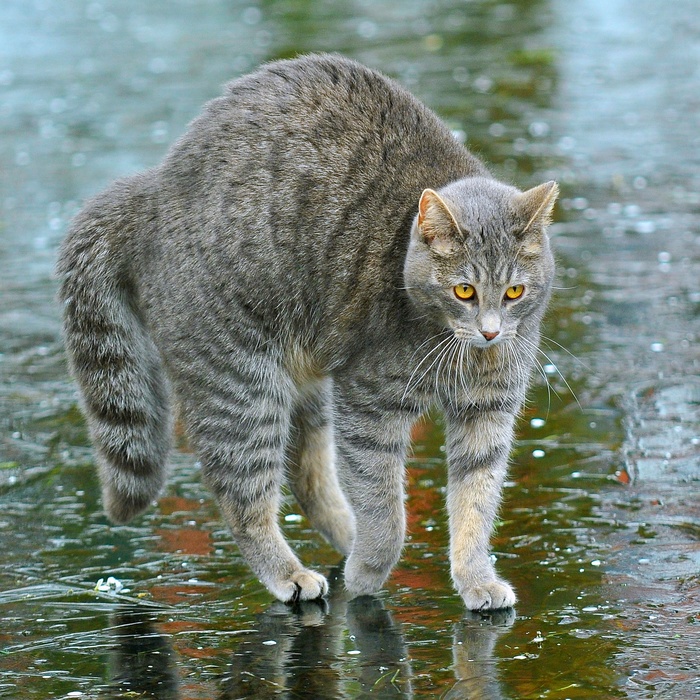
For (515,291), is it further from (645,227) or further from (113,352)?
(645,227)

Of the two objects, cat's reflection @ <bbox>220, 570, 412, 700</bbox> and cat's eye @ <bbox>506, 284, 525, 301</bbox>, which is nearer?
cat's reflection @ <bbox>220, 570, 412, 700</bbox>

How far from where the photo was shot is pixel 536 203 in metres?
4.47

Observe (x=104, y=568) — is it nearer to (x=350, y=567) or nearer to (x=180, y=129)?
(x=350, y=567)

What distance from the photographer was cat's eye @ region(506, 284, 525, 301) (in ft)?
14.5

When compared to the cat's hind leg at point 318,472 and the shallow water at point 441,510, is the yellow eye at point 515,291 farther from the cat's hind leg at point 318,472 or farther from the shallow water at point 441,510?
the cat's hind leg at point 318,472

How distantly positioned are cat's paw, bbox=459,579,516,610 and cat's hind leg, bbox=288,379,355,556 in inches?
30.9

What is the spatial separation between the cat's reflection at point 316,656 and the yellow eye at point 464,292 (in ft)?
3.82

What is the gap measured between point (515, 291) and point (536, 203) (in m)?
0.33

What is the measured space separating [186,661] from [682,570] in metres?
1.91

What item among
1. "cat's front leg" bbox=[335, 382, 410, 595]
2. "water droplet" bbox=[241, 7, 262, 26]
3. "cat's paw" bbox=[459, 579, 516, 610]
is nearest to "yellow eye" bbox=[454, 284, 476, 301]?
"cat's front leg" bbox=[335, 382, 410, 595]

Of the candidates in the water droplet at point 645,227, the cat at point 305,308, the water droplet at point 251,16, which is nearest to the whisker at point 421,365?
the cat at point 305,308

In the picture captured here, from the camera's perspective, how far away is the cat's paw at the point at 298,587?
15.5ft

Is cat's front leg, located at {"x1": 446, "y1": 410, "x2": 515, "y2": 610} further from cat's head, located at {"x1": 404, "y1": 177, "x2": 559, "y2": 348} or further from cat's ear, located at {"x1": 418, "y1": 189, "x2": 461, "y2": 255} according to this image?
cat's ear, located at {"x1": 418, "y1": 189, "x2": 461, "y2": 255}

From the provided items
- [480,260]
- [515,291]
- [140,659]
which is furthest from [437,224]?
[140,659]
